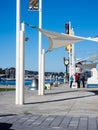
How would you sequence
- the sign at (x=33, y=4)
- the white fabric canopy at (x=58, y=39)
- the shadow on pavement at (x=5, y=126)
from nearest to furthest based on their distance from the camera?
the shadow on pavement at (x=5, y=126)
the white fabric canopy at (x=58, y=39)
the sign at (x=33, y=4)

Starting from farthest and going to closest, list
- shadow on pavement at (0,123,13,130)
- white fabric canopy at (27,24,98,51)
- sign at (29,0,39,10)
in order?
1. sign at (29,0,39,10)
2. white fabric canopy at (27,24,98,51)
3. shadow on pavement at (0,123,13,130)

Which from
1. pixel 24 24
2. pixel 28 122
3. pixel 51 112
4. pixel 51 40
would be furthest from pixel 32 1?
pixel 28 122

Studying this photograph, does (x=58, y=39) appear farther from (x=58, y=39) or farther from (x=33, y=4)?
(x=33, y=4)

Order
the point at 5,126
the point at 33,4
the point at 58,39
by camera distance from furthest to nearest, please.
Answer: the point at 33,4 → the point at 58,39 → the point at 5,126

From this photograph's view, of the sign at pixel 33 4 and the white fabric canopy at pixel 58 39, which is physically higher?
the sign at pixel 33 4

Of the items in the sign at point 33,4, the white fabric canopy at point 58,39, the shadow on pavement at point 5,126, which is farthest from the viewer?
the sign at point 33,4

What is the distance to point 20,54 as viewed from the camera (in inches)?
692

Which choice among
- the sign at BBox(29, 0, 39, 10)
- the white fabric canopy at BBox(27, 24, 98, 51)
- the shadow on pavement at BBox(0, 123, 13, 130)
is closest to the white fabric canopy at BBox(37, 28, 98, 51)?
the white fabric canopy at BBox(27, 24, 98, 51)

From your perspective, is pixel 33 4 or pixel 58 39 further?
pixel 33 4

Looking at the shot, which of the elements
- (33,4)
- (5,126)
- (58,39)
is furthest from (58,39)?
(5,126)

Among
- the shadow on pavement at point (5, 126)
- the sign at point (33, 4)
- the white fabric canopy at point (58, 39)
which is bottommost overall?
the shadow on pavement at point (5, 126)

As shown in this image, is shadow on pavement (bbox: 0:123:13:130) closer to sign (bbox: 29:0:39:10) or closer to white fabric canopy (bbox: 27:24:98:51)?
white fabric canopy (bbox: 27:24:98:51)

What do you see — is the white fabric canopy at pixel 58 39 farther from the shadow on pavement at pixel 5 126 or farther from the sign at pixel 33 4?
the shadow on pavement at pixel 5 126

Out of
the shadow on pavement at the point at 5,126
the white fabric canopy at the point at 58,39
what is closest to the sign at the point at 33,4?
the white fabric canopy at the point at 58,39
